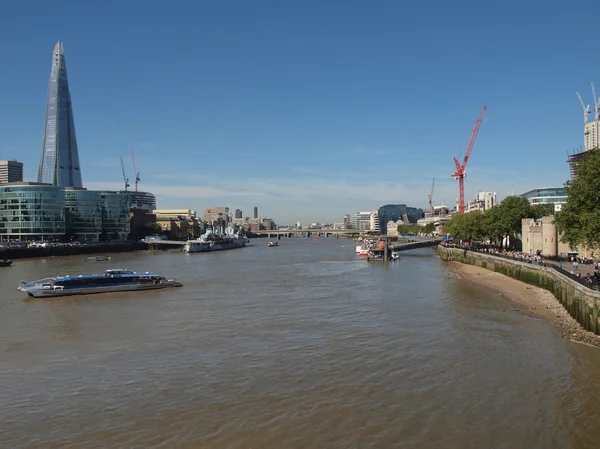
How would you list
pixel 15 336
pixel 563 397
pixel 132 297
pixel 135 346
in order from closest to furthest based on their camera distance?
1. pixel 563 397
2. pixel 135 346
3. pixel 15 336
4. pixel 132 297

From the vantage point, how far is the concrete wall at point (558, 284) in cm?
2330

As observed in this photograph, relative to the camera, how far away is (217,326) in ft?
85.4

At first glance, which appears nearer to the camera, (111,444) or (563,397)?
(111,444)

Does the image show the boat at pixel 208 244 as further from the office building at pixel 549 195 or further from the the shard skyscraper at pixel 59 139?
the office building at pixel 549 195

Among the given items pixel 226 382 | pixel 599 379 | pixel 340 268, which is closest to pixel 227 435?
pixel 226 382

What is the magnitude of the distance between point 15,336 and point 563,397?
23.9 m

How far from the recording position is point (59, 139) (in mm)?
169000

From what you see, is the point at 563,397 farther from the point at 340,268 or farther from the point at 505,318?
the point at 340,268

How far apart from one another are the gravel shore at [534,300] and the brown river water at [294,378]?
3.75ft

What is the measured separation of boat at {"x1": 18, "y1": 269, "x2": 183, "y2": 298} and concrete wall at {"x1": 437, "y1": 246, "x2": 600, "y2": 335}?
97.0ft

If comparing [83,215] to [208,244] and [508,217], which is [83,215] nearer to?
[208,244]

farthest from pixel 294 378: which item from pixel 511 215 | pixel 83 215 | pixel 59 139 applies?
pixel 59 139

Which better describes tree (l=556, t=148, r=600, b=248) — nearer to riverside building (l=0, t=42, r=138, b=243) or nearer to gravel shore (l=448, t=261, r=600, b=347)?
gravel shore (l=448, t=261, r=600, b=347)

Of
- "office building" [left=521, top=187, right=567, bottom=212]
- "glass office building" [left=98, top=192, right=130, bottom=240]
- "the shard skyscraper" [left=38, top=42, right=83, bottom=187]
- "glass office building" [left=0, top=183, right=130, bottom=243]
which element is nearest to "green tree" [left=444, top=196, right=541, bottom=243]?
"office building" [left=521, top=187, right=567, bottom=212]
